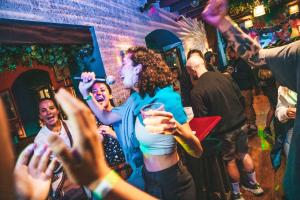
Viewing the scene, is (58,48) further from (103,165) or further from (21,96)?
(21,96)

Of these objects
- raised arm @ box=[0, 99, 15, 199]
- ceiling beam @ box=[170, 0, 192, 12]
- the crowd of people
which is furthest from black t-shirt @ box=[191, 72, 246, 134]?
ceiling beam @ box=[170, 0, 192, 12]

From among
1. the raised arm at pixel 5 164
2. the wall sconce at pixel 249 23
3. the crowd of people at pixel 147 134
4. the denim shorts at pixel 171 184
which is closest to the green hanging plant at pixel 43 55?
the crowd of people at pixel 147 134

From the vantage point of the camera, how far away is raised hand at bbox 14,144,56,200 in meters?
0.97

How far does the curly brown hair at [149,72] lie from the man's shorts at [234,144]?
1579 mm

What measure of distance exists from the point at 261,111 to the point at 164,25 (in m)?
3.97

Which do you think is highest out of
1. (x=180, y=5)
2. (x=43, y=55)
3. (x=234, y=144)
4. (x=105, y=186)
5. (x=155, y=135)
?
(x=180, y=5)

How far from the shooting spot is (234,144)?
3.54m

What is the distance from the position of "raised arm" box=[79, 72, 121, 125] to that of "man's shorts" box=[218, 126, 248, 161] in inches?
64.3

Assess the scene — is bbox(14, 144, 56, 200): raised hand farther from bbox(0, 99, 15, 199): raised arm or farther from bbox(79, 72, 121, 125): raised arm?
bbox(79, 72, 121, 125): raised arm

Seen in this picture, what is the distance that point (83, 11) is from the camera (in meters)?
4.05

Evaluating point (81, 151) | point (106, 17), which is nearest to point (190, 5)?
point (106, 17)

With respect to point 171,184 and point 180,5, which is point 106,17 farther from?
point 171,184

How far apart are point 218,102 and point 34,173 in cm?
→ 291

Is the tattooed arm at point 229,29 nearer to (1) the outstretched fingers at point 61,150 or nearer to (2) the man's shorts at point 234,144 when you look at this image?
(1) the outstretched fingers at point 61,150
